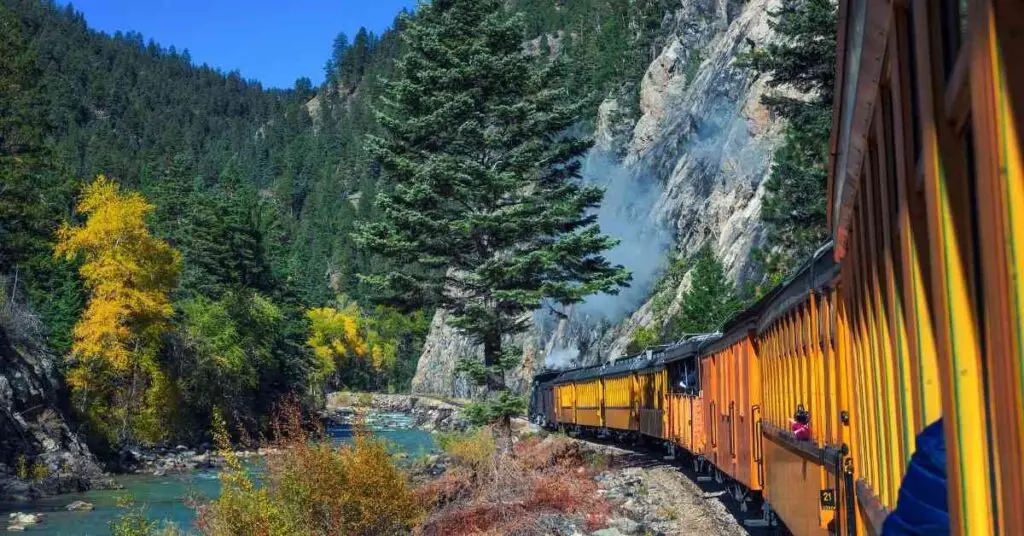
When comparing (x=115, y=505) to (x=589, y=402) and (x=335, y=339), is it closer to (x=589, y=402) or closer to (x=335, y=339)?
(x=589, y=402)

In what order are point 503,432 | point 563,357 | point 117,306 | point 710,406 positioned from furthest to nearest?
point 563,357 < point 117,306 < point 503,432 < point 710,406

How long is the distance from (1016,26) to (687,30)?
3729 inches

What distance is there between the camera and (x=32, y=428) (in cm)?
3547

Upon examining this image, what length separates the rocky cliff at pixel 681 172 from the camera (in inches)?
2421

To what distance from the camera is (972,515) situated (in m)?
2.00

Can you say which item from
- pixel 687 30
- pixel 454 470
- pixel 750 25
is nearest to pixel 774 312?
pixel 454 470

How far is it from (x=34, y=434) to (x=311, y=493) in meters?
26.1

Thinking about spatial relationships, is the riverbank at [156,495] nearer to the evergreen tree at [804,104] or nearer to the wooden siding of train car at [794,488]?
the wooden siding of train car at [794,488]

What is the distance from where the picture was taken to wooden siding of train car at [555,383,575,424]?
3909cm

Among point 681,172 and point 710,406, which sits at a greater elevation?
point 681,172

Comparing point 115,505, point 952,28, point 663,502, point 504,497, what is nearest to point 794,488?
point 952,28

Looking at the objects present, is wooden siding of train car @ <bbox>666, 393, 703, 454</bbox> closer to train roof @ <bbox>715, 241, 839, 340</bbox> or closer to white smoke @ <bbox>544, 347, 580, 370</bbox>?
train roof @ <bbox>715, 241, 839, 340</bbox>

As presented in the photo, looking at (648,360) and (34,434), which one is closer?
(648,360)

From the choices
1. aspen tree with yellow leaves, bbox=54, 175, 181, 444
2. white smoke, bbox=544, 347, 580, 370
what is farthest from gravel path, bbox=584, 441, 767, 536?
white smoke, bbox=544, 347, 580, 370
